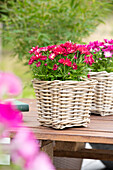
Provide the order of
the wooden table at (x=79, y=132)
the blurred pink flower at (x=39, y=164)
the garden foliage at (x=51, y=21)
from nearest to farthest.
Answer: the blurred pink flower at (x=39, y=164) < the wooden table at (x=79, y=132) < the garden foliage at (x=51, y=21)

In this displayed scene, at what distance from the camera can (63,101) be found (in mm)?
1020

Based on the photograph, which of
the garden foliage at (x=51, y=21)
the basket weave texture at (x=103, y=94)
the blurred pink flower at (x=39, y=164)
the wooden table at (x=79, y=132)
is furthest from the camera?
the garden foliage at (x=51, y=21)

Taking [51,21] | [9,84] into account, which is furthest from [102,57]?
[51,21]

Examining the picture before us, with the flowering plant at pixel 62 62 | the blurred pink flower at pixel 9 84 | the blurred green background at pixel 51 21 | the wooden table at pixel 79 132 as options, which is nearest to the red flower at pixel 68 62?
the flowering plant at pixel 62 62

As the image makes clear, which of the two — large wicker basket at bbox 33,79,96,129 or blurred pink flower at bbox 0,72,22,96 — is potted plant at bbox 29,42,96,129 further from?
blurred pink flower at bbox 0,72,22,96

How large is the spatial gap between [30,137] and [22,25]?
3046 millimetres

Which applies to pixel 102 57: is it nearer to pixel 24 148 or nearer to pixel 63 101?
pixel 63 101

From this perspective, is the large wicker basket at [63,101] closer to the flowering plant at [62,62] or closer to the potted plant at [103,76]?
the flowering plant at [62,62]

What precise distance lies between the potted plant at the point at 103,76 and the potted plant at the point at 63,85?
202mm

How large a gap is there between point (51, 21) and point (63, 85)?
2.20 meters

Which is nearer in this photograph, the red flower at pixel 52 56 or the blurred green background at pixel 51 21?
the red flower at pixel 52 56

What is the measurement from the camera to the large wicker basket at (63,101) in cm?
102

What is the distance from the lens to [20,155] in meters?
0.22

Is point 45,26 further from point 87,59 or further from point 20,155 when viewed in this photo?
point 20,155
